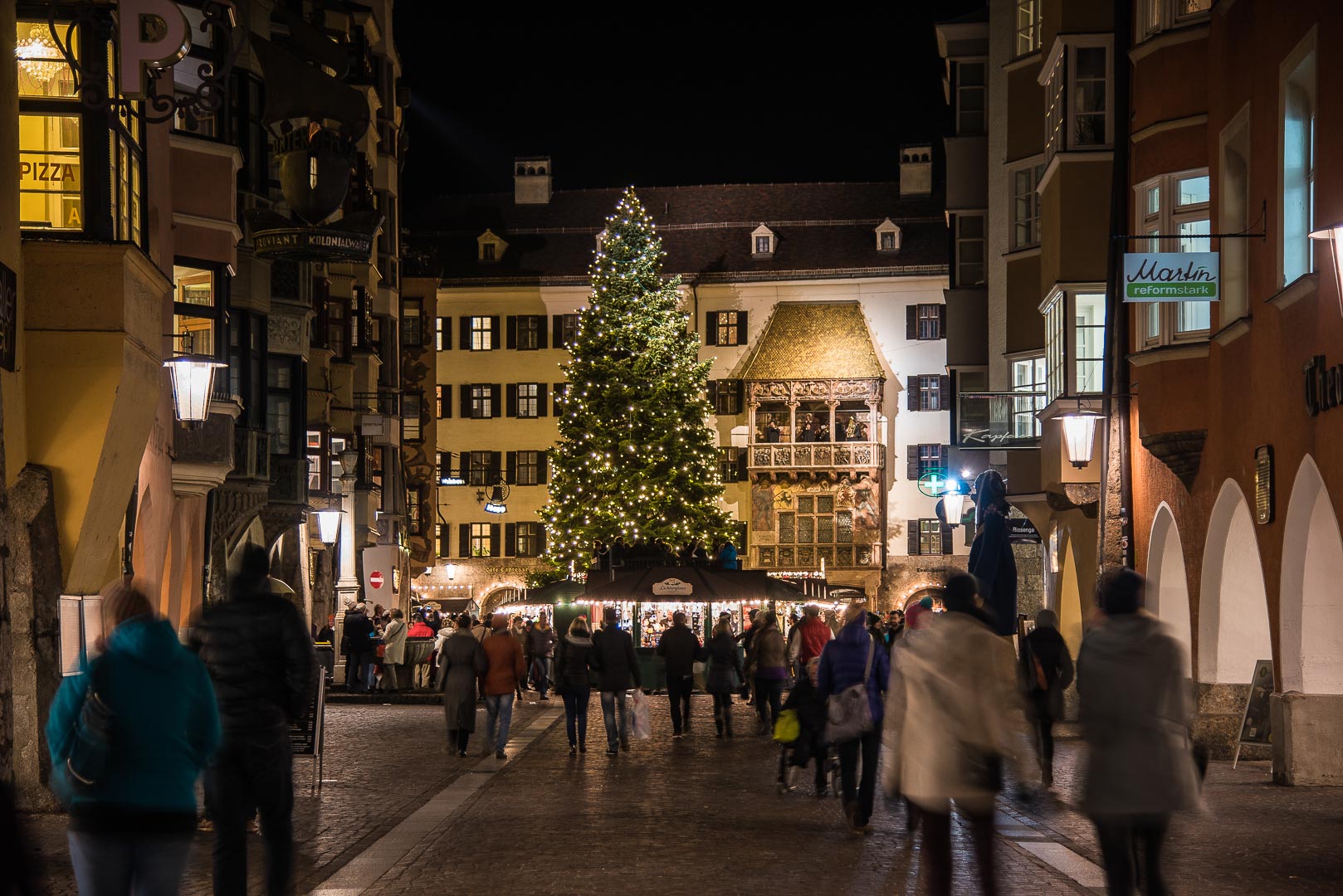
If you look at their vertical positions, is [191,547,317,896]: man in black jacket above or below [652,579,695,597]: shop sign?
above

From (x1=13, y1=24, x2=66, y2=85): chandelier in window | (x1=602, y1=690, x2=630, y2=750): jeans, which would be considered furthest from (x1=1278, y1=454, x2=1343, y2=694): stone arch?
(x1=13, y1=24, x2=66, y2=85): chandelier in window

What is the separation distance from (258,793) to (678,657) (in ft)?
57.5

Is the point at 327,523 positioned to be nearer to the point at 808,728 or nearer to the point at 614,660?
the point at 614,660

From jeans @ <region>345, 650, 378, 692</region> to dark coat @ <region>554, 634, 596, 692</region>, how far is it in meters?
14.4

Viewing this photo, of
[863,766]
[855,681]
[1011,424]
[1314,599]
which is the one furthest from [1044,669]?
[1011,424]

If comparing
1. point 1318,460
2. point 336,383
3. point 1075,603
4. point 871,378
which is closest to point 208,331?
point 1075,603

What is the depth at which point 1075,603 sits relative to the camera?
30734mm

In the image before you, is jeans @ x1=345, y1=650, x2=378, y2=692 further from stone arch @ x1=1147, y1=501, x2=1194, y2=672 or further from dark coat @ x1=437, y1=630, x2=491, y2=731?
stone arch @ x1=1147, y1=501, x2=1194, y2=672

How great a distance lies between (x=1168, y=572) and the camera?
23406 millimetres

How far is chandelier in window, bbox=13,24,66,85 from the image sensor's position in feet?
54.4

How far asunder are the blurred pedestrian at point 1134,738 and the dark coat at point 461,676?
14.2 meters

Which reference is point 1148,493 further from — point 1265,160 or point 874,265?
point 874,265

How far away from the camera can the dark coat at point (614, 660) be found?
23.8 m

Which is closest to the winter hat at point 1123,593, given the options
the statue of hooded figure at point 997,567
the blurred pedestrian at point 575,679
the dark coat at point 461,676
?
the statue of hooded figure at point 997,567
